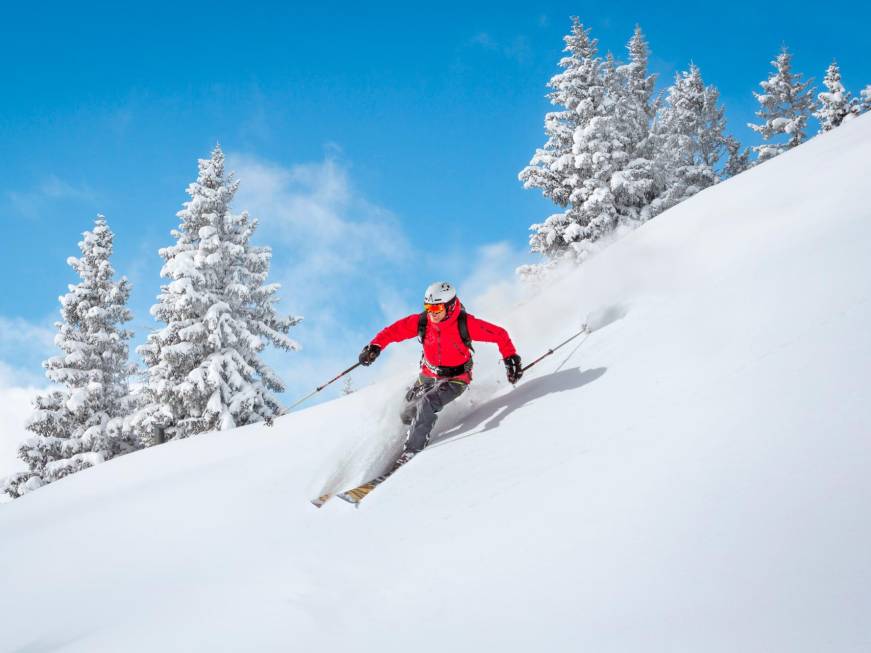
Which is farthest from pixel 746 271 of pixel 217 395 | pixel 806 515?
→ pixel 217 395

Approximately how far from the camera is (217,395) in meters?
17.4

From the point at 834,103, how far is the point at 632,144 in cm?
1439

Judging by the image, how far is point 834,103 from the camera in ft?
92.6

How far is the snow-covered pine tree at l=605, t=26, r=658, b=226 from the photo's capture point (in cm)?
1997

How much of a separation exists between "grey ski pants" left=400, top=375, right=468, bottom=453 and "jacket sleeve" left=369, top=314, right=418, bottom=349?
580mm

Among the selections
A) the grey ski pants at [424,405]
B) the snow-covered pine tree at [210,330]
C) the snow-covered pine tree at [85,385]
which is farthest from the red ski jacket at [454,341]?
the snow-covered pine tree at [85,385]

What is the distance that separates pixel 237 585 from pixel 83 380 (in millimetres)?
20448

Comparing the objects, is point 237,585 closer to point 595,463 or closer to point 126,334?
point 595,463

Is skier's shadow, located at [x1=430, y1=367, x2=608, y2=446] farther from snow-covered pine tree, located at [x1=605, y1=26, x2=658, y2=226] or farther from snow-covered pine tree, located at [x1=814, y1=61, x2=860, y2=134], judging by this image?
snow-covered pine tree, located at [x1=814, y1=61, x2=860, y2=134]

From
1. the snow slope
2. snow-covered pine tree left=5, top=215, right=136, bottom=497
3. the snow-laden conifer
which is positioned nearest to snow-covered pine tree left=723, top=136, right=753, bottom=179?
the snow-laden conifer

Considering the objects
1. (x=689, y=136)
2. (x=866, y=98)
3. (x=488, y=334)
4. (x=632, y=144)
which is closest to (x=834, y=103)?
(x=866, y=98)

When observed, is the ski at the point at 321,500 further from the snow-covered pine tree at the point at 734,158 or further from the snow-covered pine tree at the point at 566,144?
the snow-covered pine tree at the point at 734,158

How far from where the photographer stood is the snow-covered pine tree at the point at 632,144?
65.5 feet

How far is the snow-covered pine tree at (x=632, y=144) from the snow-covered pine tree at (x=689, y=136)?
1040 mm
